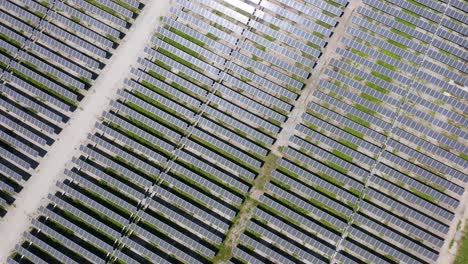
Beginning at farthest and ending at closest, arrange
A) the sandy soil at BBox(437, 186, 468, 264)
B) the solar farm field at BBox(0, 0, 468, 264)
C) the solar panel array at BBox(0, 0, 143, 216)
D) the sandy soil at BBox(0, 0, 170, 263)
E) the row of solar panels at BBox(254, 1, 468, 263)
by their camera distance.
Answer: the solar panel array at BBox(0, 0, 143, 216) < the sandy soil at BBox(0, 0, 170, 263) < the solar farm field at BBox(0, 0, 468, 264) < the row of solar panels at BBox(254, 1, 468, 263) < the sandy soil at BBox(437, 186, 468, 264)

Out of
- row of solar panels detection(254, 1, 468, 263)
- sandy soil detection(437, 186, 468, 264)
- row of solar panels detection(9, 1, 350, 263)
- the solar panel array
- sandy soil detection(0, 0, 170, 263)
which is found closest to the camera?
sandy soil detection(437, 186, 468, 264)

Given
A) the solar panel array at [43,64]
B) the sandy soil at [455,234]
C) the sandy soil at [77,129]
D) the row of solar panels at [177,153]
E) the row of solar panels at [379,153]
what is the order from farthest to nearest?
the solar panel array at [43,64] < the sandy soil at [77,129] < the row of solar panels at [177,153] < the row of solar panels at [379,153] < the sandy soil at [455,234]

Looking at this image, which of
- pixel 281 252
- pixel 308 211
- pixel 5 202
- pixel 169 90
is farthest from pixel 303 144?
pixel 5 202

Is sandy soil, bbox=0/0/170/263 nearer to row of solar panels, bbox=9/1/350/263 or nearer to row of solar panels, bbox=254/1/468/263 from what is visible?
row of solar panels, bbox=9/1/350/263

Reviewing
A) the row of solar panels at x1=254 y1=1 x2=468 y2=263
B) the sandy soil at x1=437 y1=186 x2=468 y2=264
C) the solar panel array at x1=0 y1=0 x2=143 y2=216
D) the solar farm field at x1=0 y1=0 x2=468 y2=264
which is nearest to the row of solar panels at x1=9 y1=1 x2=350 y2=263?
the solar farm field at x1=0 y1=0 x2=468 y2=264

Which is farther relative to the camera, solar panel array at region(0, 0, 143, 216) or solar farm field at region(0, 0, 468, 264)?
solar panel array at region(0, 0, 143, 216)

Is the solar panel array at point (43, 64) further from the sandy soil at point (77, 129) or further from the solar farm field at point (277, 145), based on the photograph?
the solar farm field at point (277, 145)

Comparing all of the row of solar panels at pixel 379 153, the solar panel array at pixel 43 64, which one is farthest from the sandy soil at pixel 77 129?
the row of solar panels at pixel 379 153
